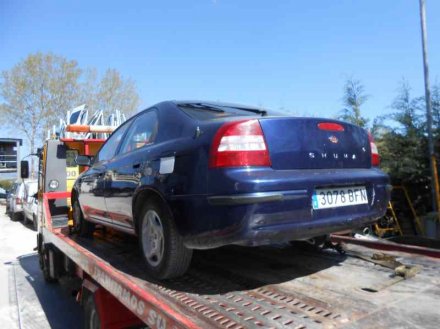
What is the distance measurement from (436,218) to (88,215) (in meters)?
7.37

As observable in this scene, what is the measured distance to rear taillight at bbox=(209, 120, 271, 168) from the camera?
2.38 m

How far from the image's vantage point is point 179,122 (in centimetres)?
287

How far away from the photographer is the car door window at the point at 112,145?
4113 millimetres

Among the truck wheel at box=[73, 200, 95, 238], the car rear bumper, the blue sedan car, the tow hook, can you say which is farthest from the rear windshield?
the truck wheel at box=[73, 200, 95, 238]

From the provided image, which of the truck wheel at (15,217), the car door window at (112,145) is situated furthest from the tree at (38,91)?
the car door window at (112,145)

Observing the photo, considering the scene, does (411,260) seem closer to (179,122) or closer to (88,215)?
(179,122)

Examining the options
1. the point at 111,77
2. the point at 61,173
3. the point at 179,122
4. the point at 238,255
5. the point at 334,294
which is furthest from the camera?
the point at 111,77

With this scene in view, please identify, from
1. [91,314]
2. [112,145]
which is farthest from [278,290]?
[112,145]

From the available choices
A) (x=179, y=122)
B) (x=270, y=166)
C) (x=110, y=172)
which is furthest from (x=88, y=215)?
(x=270, y=166)

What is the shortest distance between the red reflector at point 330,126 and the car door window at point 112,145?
204 centimetres

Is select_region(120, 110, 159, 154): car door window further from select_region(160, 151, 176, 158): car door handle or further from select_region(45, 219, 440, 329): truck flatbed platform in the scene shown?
select_region(45, 219, 440, 329): truck flatbed platform

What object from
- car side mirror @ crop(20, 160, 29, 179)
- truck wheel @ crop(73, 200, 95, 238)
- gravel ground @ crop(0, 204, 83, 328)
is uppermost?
car side mirror @ crop(20, 160, 29, 179)

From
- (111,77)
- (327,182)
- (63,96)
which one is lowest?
(327,182)

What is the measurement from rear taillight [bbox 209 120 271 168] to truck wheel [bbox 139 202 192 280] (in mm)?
577
